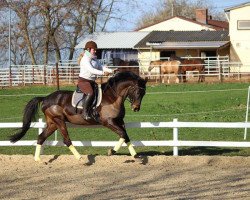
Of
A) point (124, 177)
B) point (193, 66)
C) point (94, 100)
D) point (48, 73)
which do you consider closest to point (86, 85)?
point (94, 100)

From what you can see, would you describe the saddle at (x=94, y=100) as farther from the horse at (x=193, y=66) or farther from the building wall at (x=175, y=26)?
the building wall at (x=175, y=26)

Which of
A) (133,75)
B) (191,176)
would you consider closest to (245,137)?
(133,75)

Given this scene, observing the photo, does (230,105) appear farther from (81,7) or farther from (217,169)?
(81,7)

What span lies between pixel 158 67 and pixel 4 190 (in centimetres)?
3349

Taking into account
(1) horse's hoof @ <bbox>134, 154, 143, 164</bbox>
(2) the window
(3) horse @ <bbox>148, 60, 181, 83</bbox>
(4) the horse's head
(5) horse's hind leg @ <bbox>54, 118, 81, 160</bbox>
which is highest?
(2) the window

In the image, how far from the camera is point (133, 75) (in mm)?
14734

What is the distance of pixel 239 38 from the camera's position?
2103 inches

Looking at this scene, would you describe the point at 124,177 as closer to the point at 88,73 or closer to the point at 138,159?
the point at 138,159

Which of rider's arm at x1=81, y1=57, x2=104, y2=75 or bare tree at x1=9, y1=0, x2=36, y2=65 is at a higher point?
bare tree at x1=9, y1=0, x2=36, y2=65

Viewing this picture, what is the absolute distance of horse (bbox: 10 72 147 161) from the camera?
47.6ft

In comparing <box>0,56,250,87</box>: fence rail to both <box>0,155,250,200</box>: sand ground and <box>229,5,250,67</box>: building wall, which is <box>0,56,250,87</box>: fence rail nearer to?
<box>229,5,250,67</box>: building wall

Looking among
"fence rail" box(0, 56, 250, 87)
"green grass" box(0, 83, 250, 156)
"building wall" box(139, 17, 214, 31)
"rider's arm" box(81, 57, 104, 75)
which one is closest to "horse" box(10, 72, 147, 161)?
"rider's arm" box(81, 57, 104, 75)

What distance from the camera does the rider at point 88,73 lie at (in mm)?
14531

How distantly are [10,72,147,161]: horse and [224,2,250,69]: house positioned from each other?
39037 millimetres
